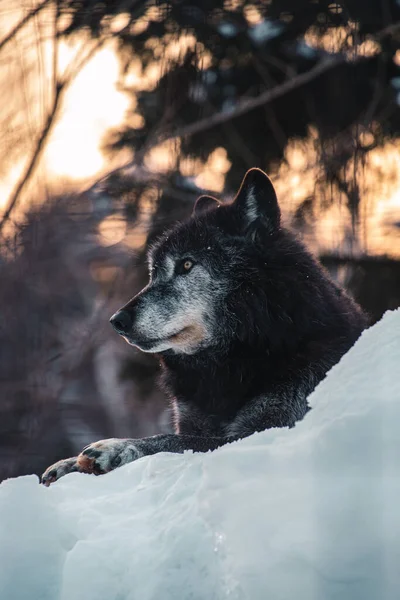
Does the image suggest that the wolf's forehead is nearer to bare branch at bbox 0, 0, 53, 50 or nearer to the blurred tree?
bare branch at bbox 0, 0, 53, 50

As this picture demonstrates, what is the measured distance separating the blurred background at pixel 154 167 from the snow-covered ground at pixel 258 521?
555 cm

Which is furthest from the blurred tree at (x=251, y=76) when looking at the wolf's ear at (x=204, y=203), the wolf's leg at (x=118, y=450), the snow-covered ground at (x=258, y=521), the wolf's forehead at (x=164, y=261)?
the snow-covered ground at (x=258, y=521)

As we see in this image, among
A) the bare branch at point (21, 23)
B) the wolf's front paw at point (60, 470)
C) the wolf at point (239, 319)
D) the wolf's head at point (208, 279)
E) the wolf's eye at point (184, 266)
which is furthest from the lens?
the bare branch at point (21, 23)

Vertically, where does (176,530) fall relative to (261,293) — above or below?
above

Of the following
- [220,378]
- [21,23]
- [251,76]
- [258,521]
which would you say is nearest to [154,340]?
[220,378]

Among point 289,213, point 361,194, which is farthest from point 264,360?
point 289,213

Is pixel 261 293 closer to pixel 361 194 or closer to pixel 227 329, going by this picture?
pixel 227 329

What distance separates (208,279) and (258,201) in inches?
16.7

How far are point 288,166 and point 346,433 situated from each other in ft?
28.1

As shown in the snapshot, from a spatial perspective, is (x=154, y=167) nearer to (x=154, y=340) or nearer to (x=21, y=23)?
(x=21, y=23)

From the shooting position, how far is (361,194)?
7539 millimetres

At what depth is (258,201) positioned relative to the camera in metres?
3.90

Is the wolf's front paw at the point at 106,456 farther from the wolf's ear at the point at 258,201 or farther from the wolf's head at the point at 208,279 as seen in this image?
the wolf's ear at the point at 258,201

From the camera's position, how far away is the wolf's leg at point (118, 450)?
121 inches
